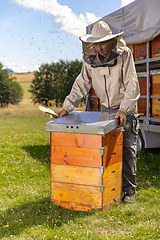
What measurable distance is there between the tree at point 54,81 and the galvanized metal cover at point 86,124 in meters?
21.2

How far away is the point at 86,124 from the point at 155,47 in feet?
9.72

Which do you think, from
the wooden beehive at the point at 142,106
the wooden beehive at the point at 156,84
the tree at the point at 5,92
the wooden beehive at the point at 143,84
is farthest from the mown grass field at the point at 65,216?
the tree at the point at 5,92

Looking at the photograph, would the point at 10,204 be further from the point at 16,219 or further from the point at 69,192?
the point at 69,192

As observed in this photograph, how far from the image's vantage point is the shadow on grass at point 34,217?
9.04 ft

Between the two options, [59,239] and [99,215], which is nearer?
[59,239]

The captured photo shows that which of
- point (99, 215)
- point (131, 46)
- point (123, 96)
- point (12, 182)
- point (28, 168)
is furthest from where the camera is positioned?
point (131, 46)

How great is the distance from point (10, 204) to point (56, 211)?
855 mm

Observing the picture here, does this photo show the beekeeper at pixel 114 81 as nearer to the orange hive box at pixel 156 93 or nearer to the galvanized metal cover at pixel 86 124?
the galvanized metal cover at pixel 86 124

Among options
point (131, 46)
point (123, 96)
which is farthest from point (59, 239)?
point (131, 46)

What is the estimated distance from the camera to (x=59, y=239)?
2.50m

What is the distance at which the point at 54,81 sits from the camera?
24.7m

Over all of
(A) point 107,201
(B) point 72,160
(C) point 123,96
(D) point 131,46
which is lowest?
(A) point 107,201

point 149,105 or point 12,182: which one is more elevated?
point 149,105

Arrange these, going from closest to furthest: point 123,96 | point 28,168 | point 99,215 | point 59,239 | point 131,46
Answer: point 59,239, point 99,215, point 123,96, point 28,168, point 131,46
